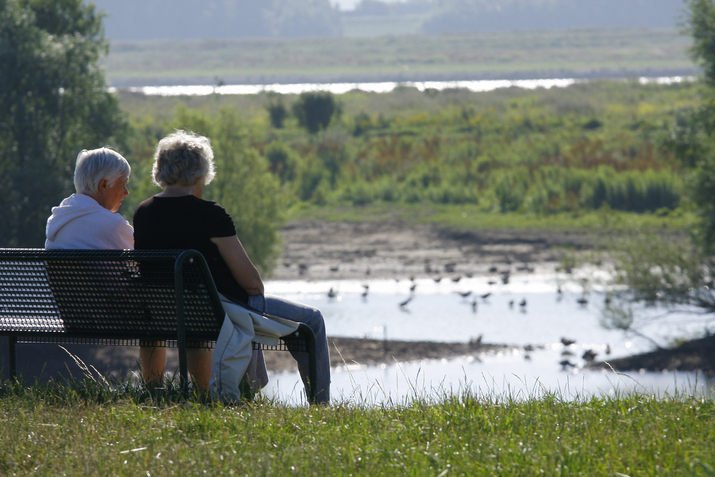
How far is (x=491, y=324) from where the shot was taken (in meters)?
20.5

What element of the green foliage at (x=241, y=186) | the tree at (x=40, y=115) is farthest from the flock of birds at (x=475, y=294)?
the tree at (x=40, y=115)

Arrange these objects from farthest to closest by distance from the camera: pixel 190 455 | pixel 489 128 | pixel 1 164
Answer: pixel 489 128 → pixel 1 164 → pixel 190 455

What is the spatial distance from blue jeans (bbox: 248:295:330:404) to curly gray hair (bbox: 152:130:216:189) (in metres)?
0.73

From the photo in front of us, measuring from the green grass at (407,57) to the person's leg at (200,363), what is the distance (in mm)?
103170

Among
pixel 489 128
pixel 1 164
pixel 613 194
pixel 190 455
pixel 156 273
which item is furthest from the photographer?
pixel 489 128

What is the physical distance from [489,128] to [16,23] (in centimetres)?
3623

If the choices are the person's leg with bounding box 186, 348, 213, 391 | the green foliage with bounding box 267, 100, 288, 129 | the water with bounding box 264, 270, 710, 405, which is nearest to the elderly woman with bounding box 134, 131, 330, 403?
the person's leg with bounding box 186, 348, 213, 391

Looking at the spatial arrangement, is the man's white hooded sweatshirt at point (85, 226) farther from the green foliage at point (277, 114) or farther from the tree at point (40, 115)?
the green foliage at point (277, 114)

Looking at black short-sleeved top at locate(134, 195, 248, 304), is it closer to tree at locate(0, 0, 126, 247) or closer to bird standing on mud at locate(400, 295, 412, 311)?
tree at locate(0, 0, 126, 247)

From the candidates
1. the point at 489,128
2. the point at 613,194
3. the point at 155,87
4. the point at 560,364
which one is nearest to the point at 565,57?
the point at 155,87

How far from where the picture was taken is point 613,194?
33125mm

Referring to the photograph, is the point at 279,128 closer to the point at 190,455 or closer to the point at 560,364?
the point at 560,364

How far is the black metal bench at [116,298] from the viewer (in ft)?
13.4

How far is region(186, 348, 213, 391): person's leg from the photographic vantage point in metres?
4.56
